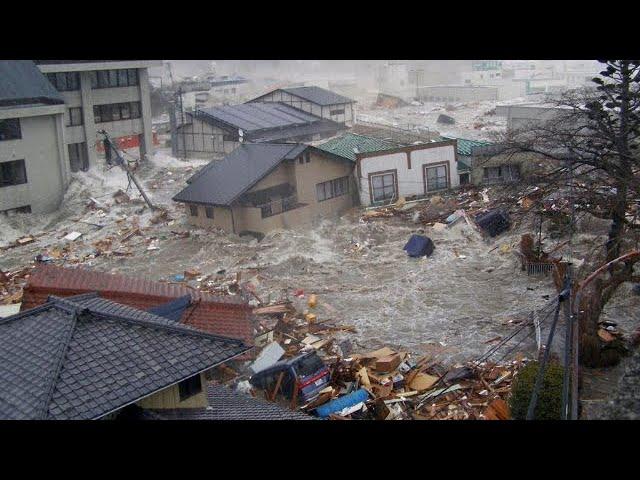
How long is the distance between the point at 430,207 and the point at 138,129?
9.49 meters

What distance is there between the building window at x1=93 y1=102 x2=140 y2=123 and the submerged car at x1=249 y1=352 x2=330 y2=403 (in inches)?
531

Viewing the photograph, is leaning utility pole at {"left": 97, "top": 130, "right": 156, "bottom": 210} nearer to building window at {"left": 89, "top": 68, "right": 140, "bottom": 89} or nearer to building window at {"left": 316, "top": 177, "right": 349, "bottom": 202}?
building window at {"left": 89, "top": 68, "right": 140, "bottom": 89}

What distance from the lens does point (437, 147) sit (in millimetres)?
16141

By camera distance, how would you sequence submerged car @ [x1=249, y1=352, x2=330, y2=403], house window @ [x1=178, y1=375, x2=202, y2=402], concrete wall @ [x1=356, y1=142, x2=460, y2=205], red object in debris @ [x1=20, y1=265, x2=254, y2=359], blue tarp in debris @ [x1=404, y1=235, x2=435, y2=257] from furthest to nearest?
concrete wall @ [x1=356, y1=142, x2=460, y2=205] → blue tarp in debris @ [x1=404, y1=235, x2=435, y2=257] → red object in debris @ [x1=20, y1=265, x2=254, y2=359] → submerged car @ [x1=249, y1=352, x2=330, y2=403] → house window @ [x1=178, y1=375, x2=202, y2=402]

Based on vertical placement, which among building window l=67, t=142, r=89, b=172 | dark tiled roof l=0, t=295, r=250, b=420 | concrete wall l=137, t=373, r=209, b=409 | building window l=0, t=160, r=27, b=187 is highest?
building window l=67, t=142, r=89, b=172

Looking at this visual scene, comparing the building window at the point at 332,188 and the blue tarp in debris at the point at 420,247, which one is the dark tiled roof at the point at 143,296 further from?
the building window at the point at 332,188

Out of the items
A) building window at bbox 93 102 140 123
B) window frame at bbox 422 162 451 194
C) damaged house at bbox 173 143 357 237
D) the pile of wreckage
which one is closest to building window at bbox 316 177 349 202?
damaged house at bbox 173 143 357 237

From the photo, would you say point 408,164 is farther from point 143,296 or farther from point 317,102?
point 143,296

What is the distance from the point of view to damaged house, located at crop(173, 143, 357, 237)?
550 inches

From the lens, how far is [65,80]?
59.3 feet

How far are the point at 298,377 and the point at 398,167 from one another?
9.35 m

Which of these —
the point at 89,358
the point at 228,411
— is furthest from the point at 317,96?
the point at 89,358
